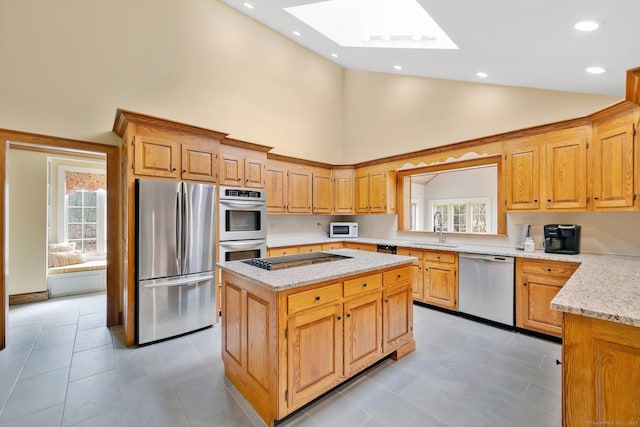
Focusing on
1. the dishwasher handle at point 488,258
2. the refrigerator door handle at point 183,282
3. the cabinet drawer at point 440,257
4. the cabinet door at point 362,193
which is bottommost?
the refrigerator door handle at point 183,282

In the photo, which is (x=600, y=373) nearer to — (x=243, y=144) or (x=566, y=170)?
(x=566, y=170)

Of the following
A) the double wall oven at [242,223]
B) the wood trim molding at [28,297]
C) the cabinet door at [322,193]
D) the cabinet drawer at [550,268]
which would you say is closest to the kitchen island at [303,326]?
the double wall oven at [242,223]

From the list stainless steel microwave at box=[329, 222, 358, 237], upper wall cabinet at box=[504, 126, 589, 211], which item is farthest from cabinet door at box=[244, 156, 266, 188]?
upper wall cabinet at box=[504, 126, 589, 211]

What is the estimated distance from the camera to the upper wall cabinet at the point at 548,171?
2.93 meters

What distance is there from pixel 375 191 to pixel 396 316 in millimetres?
2946

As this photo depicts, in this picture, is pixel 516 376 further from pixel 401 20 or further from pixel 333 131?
pixel 333 131

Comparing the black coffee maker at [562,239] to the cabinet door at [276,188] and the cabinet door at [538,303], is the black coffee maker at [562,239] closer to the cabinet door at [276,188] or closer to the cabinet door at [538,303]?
the cabinet door at [538,303]

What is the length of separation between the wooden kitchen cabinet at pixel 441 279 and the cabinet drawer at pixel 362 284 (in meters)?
1.83

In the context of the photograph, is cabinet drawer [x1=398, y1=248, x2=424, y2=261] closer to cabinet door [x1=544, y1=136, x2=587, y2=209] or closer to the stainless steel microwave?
the stainless steel microwave

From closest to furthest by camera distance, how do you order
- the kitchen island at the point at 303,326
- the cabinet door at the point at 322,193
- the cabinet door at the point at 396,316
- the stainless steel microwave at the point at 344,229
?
1. the kitchen island at the point at 303,326
2. the cabinet door at the point at 396,316
3. the cabinet door at the point at 322,193
4. the stainless steel microwave at the point at 344,229

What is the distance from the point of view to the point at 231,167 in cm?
380

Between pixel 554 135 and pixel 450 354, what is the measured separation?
2.67 m

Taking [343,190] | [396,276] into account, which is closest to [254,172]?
[343,190]

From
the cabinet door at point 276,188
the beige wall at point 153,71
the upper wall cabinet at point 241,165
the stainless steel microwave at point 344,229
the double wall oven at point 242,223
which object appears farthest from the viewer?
the stainless steel microwave at point 344,229
